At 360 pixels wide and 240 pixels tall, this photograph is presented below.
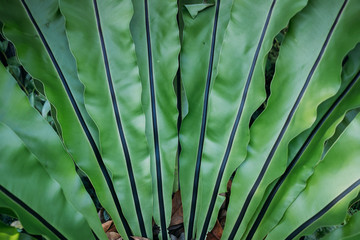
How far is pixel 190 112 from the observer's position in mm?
680

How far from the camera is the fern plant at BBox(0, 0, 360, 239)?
590mm

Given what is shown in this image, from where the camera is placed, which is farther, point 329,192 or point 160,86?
point 160,86

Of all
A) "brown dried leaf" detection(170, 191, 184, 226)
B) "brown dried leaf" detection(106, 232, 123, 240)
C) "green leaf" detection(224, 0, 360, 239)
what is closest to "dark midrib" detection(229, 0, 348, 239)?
"green leaf" detection(224, 0, 360, 239)

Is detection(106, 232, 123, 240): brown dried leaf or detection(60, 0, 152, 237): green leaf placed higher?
detection(60, 0, 152, 237): green leaf

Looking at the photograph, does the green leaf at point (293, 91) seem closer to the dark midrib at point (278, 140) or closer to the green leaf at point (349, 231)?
the dark midrib at point (278, 140)

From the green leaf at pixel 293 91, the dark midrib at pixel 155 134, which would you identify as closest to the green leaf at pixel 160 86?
the dark midrib at pixel 155 134

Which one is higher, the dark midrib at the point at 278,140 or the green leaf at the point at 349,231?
the dark midrib at the point at 278,140

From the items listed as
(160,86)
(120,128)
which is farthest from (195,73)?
(120,128)

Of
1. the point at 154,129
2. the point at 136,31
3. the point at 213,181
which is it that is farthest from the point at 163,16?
the point at 213,181

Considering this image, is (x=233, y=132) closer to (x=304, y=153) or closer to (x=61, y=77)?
(x=304, y=153)

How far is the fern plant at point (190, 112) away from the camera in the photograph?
590 mm

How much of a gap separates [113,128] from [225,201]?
27 cm

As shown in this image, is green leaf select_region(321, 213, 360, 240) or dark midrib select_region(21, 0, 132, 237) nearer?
green leaf select_region(321, 213, 360, 240)

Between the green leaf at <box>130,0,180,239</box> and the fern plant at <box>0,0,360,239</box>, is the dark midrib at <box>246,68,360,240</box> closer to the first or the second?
the fern plant at <box>0,0,360,239</box>
